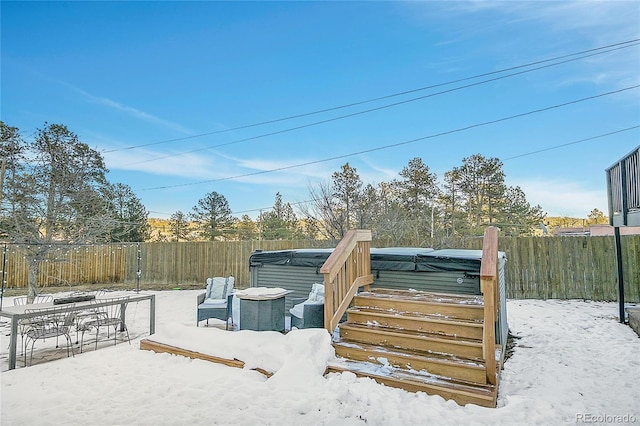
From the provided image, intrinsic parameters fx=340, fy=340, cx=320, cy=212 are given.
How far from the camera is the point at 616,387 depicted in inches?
138

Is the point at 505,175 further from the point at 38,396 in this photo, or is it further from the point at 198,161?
the point at 38,396

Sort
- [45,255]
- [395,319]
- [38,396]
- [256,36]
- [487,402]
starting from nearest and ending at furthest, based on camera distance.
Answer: [487,402], [38,396], [395,319], [45,255], [256,36]

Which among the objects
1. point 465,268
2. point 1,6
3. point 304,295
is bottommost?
point 304,295

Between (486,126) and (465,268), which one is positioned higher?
(486,126)

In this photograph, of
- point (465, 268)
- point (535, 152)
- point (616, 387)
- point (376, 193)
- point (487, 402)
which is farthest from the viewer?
point (376, 193)

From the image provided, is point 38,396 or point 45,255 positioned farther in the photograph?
point 45,255

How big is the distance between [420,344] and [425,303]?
59cm

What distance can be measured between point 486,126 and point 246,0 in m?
7.79

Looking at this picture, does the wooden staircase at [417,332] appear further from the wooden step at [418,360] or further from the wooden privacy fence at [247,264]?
the wooden privacy fence at [247,264]

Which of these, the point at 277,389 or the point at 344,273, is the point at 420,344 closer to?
the point at 344,273

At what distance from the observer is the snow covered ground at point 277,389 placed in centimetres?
277

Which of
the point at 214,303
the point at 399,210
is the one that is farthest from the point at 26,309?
the point at 399,210

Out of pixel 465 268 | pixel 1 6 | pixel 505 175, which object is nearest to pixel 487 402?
pixel 465 268

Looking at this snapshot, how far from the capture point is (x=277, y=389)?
126 inches
